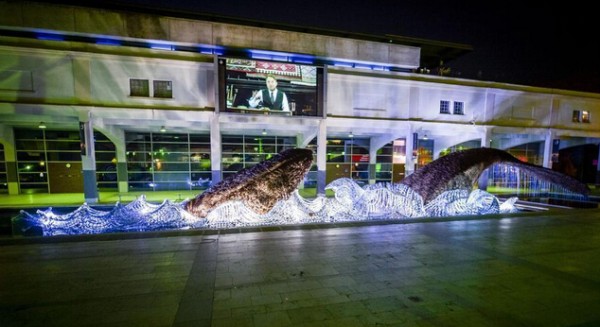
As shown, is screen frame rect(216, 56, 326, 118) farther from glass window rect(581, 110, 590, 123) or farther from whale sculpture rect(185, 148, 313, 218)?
glass window rect(581, 110, 590, 123)

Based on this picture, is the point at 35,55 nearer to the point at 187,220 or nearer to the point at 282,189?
the point at 187,220

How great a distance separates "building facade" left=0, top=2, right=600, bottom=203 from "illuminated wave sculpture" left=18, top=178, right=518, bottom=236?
245 inches

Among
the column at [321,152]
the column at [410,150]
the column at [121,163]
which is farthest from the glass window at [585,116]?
the column at [121,163]

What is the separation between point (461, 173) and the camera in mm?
10227

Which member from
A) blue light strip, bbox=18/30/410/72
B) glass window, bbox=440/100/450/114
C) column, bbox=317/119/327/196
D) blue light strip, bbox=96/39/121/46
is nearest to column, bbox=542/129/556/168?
glass window, bbox=440/100/450/114

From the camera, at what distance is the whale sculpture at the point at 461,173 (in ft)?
32.6

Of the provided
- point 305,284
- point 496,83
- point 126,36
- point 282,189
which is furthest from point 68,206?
point 496,83

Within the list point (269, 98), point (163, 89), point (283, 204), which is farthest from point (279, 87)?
point (283, 204)

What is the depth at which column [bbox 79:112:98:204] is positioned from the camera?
1302 centimetres

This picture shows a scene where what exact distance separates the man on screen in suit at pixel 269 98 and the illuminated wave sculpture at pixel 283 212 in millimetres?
6862

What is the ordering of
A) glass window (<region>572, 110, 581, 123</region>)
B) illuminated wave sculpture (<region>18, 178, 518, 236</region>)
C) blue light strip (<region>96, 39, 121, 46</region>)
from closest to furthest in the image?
illuminated wave sculpture (<region>18, 178, 518, 236</region>) → blue light strip (<region>96, 39, 121, 46</region>) → glass window (<region>572, 110, 581, 123</region>)

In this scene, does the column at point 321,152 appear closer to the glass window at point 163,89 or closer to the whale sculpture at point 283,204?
the whale sculpture at point 283,204

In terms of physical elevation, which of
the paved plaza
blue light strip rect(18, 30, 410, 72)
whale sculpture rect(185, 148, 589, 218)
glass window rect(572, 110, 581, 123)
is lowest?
the paved plaza

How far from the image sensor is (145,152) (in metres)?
17.8
